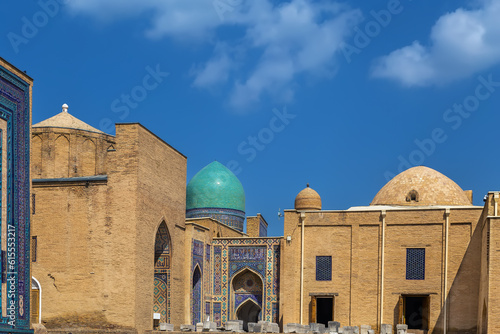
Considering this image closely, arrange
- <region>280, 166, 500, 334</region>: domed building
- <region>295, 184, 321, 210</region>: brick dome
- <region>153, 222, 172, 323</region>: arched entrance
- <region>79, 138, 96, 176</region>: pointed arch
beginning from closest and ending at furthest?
1. <region>153, 222, 172, 323</region>: arched entrance
2. <region>280, 166, 500, 334</region>: domed building
3. <region>79, 138, 96, 176</region>: pointed arch
4. <region>295, 184, 321, 210</region>: brick dome

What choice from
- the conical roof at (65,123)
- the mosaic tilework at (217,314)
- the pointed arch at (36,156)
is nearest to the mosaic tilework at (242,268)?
the mosaic tilework at (217,314)

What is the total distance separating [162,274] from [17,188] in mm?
9598

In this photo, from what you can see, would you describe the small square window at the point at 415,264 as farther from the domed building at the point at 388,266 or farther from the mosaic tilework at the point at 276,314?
the mosaic tilework at the point at 276,314

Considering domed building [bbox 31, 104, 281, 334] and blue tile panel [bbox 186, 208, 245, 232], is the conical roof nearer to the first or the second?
domed building [bbox 31, 104, 281, 334]

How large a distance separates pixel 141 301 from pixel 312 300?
24.6 ft

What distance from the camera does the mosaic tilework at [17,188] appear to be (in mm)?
16750

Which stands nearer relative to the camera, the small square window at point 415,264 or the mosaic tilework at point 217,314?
the small square window at point 415,264

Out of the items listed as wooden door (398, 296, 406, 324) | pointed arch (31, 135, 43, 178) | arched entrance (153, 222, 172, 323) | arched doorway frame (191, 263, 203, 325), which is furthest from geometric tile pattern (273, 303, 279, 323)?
pointed arch (31, 135, 43, 178)

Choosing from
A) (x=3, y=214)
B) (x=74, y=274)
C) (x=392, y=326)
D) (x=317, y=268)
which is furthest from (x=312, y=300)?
(x=3, y=214)

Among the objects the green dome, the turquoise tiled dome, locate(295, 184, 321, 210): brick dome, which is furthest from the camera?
the green dome

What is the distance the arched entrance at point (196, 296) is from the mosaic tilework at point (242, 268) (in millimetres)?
1388

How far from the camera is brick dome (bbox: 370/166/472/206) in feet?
101

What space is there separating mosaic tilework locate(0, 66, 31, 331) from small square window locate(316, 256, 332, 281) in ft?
43.5

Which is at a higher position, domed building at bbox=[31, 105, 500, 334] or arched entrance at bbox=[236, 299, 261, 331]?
domed building at bbox=[31, 105, 500, 334]
